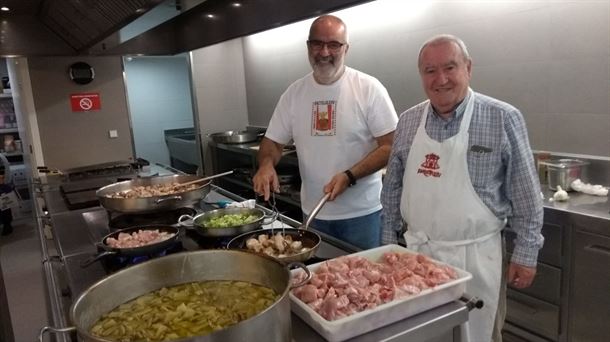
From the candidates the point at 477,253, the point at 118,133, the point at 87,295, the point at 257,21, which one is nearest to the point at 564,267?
the point at 477,253

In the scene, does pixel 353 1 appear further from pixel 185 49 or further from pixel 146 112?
pixel 146 112

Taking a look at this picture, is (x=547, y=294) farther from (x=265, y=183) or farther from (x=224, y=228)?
(x=224, y=228)

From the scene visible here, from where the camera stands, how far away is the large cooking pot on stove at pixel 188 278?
0.77 metres

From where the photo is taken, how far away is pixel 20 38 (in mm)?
3799

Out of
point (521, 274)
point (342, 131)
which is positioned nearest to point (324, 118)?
point (342, 131)

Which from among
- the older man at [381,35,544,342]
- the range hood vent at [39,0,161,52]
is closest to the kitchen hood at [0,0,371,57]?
the range hood vent at [39,0,161,52]

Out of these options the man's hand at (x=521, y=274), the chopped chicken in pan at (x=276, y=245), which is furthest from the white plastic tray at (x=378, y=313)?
the man's hand at (x=521, y=274)

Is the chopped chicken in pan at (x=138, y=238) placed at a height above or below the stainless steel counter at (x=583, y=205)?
above

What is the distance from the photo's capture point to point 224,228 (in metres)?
1.39

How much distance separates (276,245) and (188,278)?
288 mm

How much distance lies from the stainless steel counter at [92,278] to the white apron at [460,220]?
32cm

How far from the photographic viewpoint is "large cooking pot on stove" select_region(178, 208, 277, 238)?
138 cm

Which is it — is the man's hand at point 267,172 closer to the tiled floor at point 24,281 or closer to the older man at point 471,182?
the older man at point 471,182

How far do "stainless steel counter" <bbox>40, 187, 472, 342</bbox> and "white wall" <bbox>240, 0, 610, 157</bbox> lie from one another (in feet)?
4.76
